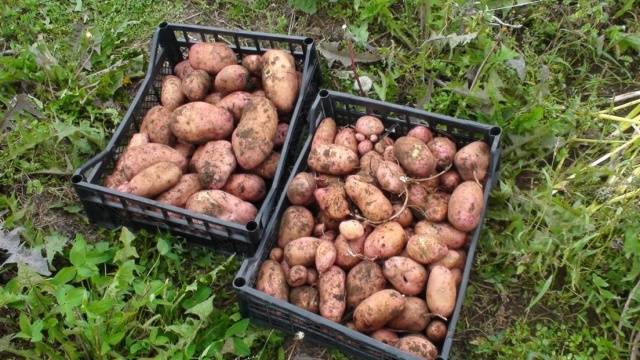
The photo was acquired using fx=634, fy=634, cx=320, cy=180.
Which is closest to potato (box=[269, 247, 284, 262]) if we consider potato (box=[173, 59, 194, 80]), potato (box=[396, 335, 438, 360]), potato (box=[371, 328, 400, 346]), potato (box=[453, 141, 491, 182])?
potato (box=[371, 328, 400, 346])

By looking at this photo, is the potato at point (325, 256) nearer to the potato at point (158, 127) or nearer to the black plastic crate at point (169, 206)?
the black plastic crate at point (169, 206)

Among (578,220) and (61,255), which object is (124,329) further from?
(578,220)

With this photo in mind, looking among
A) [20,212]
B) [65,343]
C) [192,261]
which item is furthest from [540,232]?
[20,212]

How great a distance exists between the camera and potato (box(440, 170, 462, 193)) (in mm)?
2549

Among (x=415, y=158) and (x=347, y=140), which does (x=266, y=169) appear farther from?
(x=415, y=158)

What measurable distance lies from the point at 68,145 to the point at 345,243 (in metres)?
1.54

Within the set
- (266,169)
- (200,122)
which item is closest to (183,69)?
(200,122)

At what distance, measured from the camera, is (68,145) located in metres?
3.07

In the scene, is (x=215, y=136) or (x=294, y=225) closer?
(x=294, y=225)

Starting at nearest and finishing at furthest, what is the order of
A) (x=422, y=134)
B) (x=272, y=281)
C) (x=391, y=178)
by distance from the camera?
(x=272, y=281) < (x=391, y=178) < (x=422, y=134)

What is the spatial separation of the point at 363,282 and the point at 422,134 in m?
0.73

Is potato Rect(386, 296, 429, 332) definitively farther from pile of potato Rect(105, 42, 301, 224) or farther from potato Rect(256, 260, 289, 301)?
pile of potato Rect(105, 42, 301, 224)

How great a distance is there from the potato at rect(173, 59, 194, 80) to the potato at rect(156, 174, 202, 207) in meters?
0.60

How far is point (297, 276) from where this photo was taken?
2.35 meters
